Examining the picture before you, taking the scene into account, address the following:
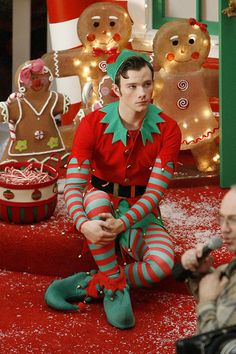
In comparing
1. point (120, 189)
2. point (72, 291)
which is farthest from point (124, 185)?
point (72, 291)

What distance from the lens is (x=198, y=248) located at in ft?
5.70

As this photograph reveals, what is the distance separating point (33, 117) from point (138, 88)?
900 millimetres

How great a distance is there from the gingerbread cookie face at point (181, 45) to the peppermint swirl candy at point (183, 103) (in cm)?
13

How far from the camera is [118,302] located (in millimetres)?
2549

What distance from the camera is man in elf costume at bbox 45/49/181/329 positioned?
102 inches

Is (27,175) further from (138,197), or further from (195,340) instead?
(195,340)

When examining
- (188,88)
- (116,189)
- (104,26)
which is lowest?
(116,189)

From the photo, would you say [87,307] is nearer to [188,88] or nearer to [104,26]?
[188,88]

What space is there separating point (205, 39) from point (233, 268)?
1.75 m

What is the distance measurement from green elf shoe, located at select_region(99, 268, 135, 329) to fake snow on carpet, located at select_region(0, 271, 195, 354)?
3cm

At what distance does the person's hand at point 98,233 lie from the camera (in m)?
2.52

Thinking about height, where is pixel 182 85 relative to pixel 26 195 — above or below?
above

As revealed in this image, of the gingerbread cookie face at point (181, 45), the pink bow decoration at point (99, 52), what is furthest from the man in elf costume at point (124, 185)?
the pink bow decoration at point (99, 52)

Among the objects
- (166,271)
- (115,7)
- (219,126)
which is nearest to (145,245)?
(166,271)
